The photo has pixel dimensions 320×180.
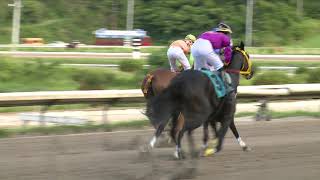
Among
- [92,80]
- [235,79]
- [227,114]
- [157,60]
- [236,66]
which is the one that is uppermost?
[236,66]

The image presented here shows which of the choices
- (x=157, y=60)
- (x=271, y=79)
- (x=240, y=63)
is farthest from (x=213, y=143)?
(x=157, y=60)

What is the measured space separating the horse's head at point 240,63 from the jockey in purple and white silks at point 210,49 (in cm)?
23

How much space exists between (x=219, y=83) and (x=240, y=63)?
1.14 meters

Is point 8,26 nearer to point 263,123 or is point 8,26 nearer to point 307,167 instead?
point 263,123

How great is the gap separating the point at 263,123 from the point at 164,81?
3918mm

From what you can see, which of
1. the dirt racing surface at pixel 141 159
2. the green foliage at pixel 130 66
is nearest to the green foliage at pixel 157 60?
the green foliage at pixel 130 66

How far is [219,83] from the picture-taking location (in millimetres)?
8367

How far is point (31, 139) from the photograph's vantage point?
1013 cm

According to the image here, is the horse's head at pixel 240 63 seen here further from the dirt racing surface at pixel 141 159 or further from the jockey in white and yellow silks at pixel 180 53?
the dirt racing surface at pixel 141 159

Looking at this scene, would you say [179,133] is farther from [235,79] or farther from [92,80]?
[92,80]

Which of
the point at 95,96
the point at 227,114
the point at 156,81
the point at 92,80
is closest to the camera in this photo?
the point at 227,114

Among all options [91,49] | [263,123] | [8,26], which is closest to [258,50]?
[91,49]

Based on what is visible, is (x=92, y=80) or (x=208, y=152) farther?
(x=92, y=80)

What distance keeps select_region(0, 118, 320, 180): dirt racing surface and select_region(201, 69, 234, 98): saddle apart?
952 millimetres
